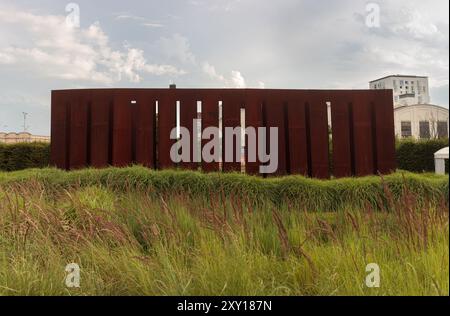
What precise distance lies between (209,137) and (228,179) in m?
1.60

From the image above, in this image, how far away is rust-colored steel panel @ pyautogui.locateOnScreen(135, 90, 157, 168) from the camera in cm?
695

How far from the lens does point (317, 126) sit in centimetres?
705

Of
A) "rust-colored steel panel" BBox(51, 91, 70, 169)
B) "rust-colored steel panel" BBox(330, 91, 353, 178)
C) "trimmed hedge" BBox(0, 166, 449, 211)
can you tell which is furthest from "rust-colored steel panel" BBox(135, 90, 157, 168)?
"rust-colored steel panel" BBox(330, 91, 353, 178)

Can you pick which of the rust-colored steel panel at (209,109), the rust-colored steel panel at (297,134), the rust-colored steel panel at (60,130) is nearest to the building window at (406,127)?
the rust-colored steel panel at (297,134)

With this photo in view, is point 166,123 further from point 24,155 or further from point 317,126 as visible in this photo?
point 24,155

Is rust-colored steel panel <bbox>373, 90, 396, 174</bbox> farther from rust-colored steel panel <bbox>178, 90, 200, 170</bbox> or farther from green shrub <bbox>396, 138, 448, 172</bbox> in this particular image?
green shrub <bbox>396, 138, 448, 172</bbox>

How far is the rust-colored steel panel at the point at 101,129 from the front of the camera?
705 cm

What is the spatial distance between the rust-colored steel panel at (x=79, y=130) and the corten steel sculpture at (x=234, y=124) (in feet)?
0.07

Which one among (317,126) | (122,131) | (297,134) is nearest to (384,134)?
(317,126)

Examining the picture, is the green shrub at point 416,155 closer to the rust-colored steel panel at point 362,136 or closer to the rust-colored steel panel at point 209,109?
the rust-colored steel panel at point 362,136

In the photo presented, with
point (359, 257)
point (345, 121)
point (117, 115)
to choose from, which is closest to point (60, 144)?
point (117, 115)

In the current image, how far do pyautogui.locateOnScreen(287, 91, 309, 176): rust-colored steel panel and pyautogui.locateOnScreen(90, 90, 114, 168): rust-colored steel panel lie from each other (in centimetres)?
375

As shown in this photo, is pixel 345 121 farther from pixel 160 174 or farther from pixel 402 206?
pixel 402 206

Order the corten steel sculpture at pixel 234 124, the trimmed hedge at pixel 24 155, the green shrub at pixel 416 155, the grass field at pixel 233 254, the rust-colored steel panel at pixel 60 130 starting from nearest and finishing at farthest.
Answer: the grass field at pixel 233 254 → the corten steel sculpture at pixel 234 124 → the rust-colored steel panel at pixel 60 130 → the trimmed hedge at pixel 24 155 → the green shrub at pixel 416 155
